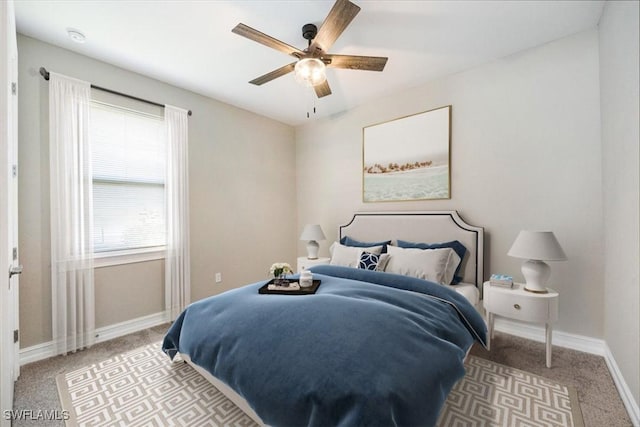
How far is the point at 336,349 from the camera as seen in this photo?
1277 mm

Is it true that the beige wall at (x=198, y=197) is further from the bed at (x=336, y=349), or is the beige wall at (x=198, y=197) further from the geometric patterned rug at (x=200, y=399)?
the bed at (x=336, y=349)

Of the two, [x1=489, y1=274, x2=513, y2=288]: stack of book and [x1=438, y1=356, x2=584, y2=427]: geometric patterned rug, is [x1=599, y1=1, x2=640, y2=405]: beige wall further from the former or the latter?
[x1=489, y1=274, x2=513, y2=288]: stack of book

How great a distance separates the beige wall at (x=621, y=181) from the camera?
5.03 ft

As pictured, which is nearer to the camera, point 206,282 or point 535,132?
point 535,132

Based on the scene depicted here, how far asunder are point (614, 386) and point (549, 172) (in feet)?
5.50

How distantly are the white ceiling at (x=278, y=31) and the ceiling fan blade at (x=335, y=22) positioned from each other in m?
0.31

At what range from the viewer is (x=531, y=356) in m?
2.29

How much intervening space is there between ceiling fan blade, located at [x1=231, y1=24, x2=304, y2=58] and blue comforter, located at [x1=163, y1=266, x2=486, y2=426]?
1756 mm

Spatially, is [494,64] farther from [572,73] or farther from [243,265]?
[243,265]

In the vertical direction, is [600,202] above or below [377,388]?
above

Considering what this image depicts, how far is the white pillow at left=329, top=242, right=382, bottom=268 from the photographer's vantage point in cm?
312

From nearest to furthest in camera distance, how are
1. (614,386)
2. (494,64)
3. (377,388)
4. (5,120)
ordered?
(377,388), (5,120), (614,386), (494,64)

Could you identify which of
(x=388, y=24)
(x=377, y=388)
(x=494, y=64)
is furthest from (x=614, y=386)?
(x=388, y=24)

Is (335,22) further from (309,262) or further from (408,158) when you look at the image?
(309,262)
